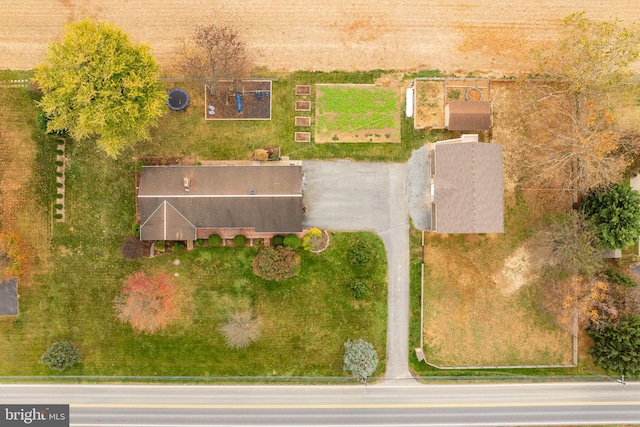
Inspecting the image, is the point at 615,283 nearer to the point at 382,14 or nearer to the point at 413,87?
the point at 413,87

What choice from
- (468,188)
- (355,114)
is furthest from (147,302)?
(468,188)

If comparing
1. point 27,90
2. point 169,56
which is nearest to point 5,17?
point 27,90

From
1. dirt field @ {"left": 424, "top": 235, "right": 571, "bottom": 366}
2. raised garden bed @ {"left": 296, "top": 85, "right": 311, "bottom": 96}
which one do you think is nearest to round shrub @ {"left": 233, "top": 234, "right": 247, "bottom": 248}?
raised garden bed @ {"left": 296, "top": 85, "right": 311, "bottom": 96}

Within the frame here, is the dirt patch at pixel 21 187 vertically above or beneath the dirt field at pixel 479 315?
above

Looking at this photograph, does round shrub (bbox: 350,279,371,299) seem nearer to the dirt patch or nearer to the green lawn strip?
the green lawn strip

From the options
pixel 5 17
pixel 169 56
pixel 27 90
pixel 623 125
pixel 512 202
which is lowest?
pixel 512 202

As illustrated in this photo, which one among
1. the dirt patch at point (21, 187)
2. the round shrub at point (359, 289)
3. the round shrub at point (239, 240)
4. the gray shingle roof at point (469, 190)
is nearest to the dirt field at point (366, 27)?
the dirt patch at point (21, 187)

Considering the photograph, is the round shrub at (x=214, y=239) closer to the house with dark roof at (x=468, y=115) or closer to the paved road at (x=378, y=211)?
the paved road at (x=378, y=211)
